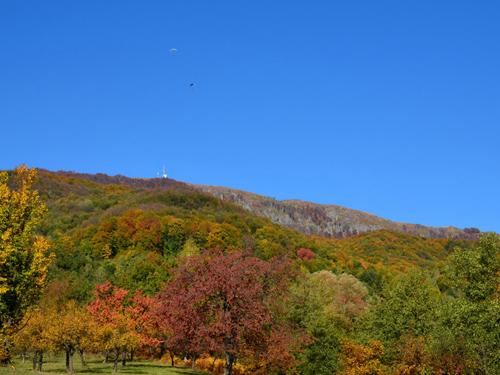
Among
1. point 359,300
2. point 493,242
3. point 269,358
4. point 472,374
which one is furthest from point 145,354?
point 493,242

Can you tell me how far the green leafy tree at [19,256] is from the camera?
2466 cm

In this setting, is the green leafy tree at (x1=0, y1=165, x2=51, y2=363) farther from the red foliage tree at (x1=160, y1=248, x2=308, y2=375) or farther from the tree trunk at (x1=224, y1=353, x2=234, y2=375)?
the tree trunk at (x1=224, y1=353, x2=234, y2=375)

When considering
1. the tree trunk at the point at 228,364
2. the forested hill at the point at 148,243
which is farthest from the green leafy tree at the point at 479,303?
the forested hill at the point at 148,243

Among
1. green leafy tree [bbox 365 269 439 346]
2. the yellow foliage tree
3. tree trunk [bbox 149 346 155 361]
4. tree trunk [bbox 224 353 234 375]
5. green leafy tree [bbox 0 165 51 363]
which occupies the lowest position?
tree trunk [bbox 149 346 155 361]

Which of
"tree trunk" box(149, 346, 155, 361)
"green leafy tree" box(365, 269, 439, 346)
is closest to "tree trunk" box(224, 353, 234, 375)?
"green leafy tree" box(365, 269, 439, 346)

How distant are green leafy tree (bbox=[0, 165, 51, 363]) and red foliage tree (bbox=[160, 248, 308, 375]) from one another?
422 inches

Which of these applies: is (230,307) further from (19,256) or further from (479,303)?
(479,303)

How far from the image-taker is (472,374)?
3600 cm

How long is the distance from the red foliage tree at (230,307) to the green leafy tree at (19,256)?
35.1 ft

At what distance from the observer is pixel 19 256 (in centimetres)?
2488

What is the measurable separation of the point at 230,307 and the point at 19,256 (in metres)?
15.4

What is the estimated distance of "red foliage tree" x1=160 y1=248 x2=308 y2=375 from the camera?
3288 centimetres

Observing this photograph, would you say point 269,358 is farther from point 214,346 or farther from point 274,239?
point 274,239

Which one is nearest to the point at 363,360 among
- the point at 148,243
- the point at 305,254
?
the point at 148,243
